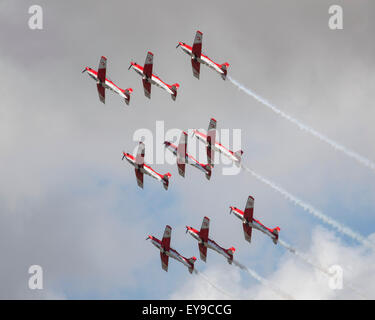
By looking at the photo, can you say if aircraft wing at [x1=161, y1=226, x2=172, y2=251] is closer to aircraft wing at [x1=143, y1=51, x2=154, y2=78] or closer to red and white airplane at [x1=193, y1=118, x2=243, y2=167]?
red and white airplane at [x1=193, y1=118, x2=243, y2=167]

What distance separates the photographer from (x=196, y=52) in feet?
471

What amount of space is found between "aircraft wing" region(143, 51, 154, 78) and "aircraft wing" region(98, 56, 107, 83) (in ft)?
19.6

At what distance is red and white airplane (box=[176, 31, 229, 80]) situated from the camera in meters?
143

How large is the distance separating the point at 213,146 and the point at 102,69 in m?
20.3

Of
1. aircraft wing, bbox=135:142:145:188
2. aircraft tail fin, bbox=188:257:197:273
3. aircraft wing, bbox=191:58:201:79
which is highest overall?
aircraft wing, bbox=191:58:201:79

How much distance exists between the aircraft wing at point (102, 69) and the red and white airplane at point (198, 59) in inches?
446

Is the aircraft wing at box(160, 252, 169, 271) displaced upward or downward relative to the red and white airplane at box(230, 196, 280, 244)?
downward

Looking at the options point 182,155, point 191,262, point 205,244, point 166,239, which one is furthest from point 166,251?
point 182,155

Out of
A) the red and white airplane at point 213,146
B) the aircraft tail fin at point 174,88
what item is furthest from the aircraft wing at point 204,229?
the aircraft tail fin at point 174,88

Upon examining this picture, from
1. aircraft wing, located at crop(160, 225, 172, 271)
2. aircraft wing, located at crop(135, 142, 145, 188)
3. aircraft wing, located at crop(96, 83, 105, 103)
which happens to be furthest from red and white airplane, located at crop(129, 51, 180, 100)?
aircraft wing, located at crop(160, 225, 172, 271)

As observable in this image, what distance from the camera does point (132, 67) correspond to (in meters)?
144

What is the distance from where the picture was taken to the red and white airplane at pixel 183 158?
14638 centimetres

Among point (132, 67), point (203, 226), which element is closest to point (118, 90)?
point (132, 67)
